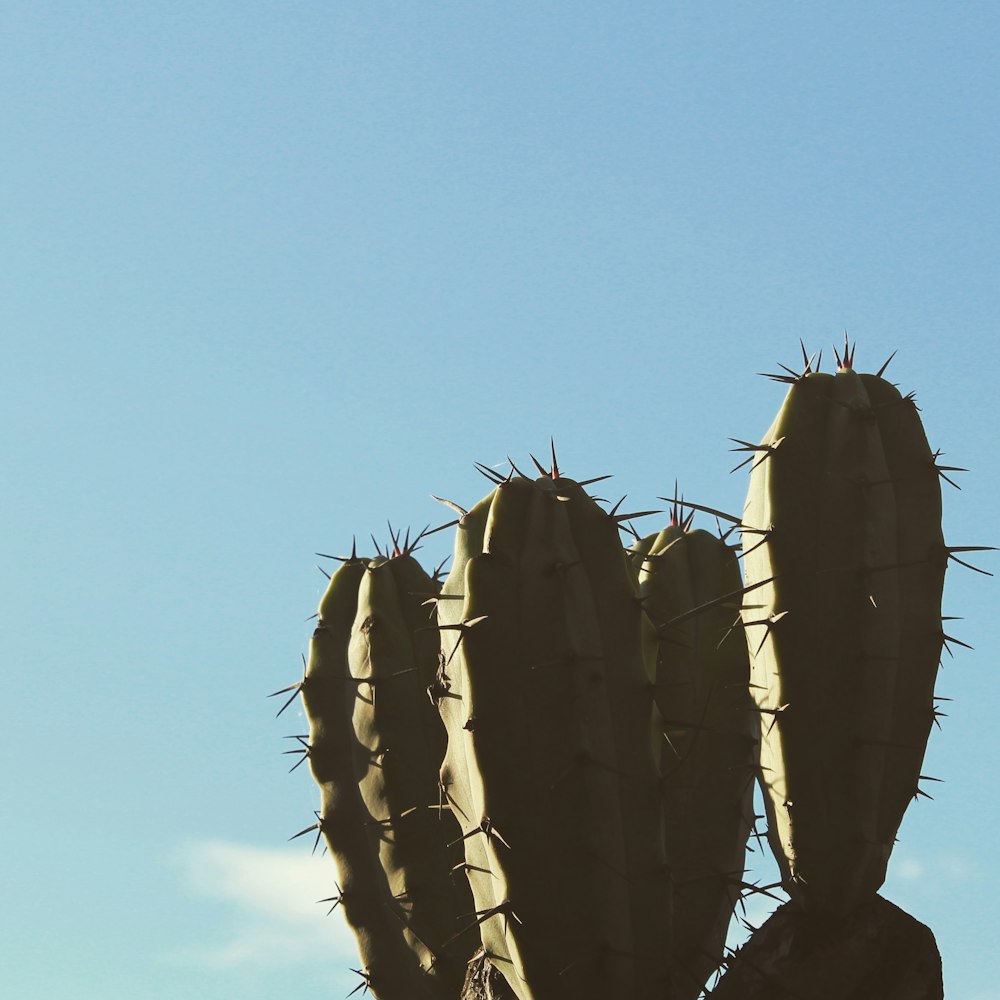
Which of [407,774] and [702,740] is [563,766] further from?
[407,774]

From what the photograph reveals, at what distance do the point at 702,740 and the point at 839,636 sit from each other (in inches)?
20.3

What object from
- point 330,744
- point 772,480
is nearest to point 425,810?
point 330,744

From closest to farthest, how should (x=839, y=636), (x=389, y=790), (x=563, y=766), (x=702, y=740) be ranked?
(x=563, y=766), (x=839, y=636), (x=702, y=740), (x=389, y=790)

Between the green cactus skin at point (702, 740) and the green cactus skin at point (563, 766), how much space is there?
0.47m

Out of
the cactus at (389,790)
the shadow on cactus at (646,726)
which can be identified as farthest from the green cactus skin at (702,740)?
the cactus at (389,790)

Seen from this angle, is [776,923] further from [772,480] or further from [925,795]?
[772,480]

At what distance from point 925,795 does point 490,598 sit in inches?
63.0

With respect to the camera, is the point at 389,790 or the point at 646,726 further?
the point at 389,790

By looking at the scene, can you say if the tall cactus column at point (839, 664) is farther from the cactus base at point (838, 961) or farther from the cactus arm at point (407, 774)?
the cactus arm at point (407, 774)

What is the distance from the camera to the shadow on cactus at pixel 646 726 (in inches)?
145

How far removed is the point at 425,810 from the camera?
4738 millimetres

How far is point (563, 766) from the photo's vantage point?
3.68 meters

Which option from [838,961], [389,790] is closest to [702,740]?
[838,961]

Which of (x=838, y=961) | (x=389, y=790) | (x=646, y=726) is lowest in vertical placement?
(x=838, y=961)
